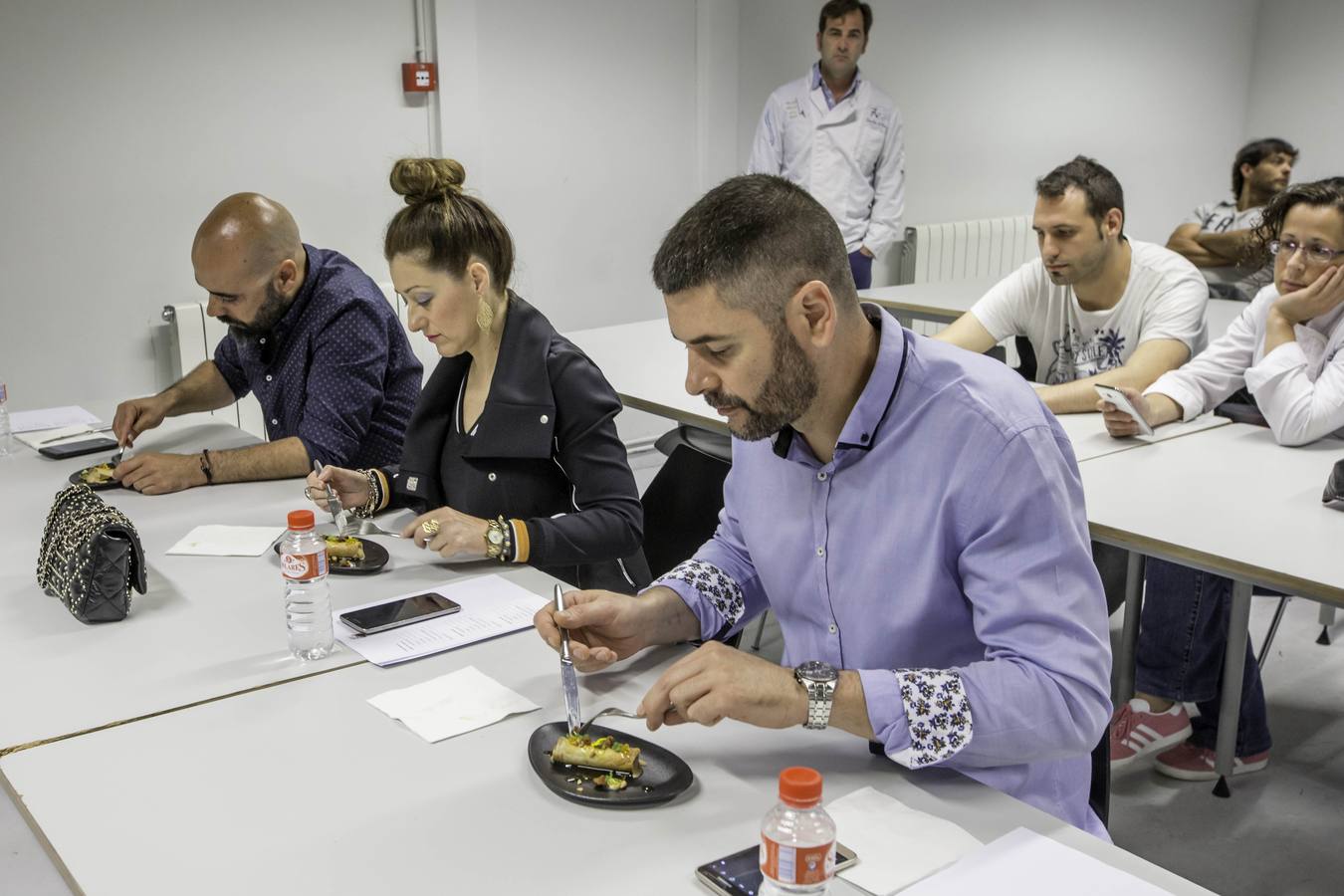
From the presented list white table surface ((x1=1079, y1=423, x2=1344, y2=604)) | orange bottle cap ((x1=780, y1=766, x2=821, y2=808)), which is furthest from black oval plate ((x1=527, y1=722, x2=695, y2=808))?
white table surface ((x1=1079, y1=423, x2=1344, y2=604))

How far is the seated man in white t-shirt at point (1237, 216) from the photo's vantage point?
17.8 feet

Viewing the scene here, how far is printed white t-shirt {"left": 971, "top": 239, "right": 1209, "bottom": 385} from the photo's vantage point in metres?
3.19

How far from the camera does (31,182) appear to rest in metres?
3.89

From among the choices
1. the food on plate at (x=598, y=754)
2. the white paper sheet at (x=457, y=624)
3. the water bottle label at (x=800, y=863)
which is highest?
the water bottle label at (x=800, y=863)

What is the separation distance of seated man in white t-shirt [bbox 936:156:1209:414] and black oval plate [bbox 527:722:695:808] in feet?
6.48

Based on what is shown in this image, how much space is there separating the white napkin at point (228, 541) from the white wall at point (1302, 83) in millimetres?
7425

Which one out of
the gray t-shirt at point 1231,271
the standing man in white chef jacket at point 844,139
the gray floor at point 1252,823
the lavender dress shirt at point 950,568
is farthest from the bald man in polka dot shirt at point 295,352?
the gray t-shirt at point 1231,271

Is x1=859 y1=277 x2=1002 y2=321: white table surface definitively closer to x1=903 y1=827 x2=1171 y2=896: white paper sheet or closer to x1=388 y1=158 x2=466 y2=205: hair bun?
x1=388 y1=158 x2=466 y2=205: hair bun

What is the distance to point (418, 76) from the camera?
458cm

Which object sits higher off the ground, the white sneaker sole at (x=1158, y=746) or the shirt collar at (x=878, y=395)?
the shirt collar at (x=878, y=395)

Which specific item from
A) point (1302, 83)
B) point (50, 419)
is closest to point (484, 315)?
point (50, 419)

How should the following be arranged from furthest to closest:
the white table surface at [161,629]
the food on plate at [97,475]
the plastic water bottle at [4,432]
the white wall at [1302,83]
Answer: the white wall at [1302,83], the plastic water bottle at [4,432], the food on plate at [97,475], the white table surface at [161,629]

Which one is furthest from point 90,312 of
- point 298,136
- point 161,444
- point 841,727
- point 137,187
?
point 841,727

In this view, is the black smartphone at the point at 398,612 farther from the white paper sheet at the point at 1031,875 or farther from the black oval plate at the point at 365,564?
the white paper sheet at the point at 1031,875
